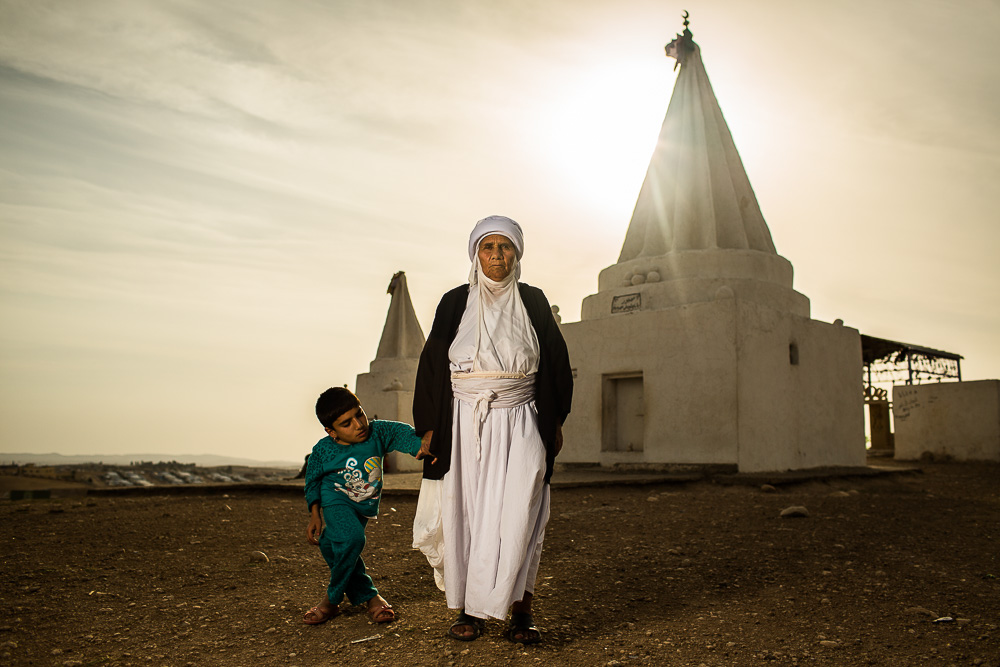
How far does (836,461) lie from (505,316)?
1003 centimetres

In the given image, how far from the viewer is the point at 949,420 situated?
613 inches

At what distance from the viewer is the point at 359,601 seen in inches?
136

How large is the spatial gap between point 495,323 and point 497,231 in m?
0.44

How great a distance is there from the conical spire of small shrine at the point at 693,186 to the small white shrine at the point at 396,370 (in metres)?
6.99

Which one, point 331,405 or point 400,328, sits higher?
point 400,328

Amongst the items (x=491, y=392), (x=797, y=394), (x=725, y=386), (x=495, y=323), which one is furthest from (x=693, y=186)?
(x=491, y=392)

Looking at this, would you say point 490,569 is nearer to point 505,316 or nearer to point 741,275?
point 505,316

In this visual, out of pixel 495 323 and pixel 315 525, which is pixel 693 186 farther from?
pixel 315 525

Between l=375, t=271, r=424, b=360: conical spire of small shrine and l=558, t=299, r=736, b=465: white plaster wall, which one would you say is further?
l=375, t=271, r=424, b=360: conical spire of small shrine

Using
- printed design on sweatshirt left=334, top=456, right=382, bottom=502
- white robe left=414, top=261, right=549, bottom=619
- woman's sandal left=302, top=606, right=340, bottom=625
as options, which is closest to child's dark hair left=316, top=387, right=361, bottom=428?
printed design on sweatshirt left=334, top=456, right=382, bottom=502

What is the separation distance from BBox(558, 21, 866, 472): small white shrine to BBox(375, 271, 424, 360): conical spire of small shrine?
7.93 meters

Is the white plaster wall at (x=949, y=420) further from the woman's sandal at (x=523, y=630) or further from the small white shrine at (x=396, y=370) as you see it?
the woman's sandal at (x=523, y=630)

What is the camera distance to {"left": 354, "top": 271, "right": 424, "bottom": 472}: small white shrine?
17.9 m

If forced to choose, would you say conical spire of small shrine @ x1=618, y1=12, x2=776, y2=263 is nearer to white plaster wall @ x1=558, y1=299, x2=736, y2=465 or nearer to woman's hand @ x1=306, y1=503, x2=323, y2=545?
white plaster wall @ x1=558, y1=299, x2=736, y2=465
